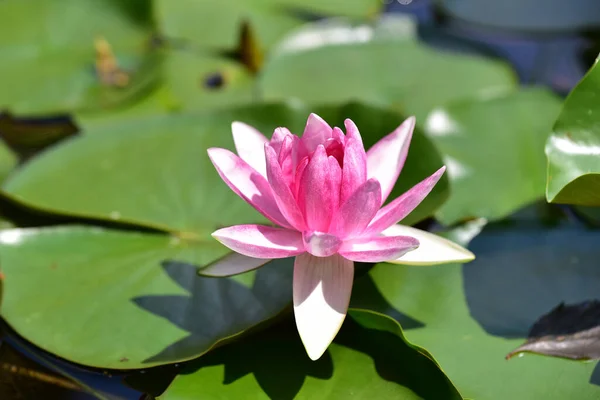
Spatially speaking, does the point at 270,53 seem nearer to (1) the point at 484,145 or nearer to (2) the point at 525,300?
(1) the point at 484,145

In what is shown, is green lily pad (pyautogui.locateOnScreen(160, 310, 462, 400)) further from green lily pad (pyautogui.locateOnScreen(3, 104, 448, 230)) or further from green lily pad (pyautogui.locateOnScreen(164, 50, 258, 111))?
green lily pad (pyautogui.locateOnScreen(164, 50, 258, 111))

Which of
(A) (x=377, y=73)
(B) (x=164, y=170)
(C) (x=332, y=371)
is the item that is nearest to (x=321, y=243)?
(C) (x=332, y=371)

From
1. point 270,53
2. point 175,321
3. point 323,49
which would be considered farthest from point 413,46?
point 175,321

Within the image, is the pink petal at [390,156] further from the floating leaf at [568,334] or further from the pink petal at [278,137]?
the floating leaf at [568,334]

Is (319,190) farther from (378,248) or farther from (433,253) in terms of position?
(433,253)

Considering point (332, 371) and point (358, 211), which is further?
point (332, 371)

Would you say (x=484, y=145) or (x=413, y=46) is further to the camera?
(x=413, y=46)
